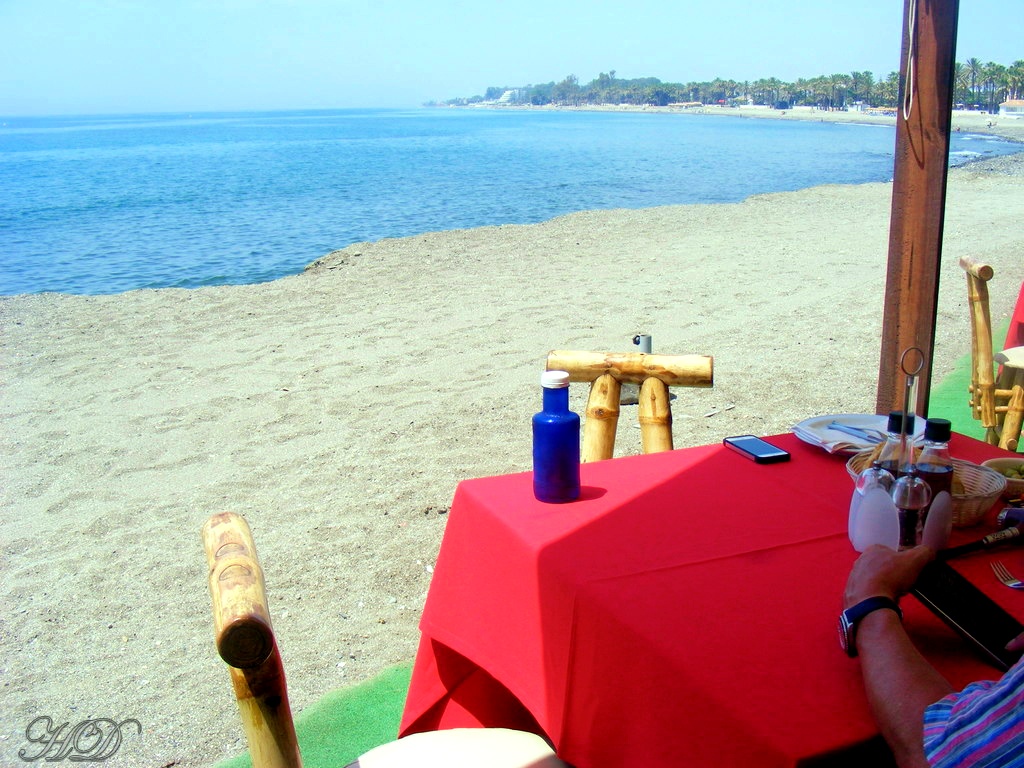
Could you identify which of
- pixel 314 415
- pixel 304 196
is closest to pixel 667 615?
pixel 314 415

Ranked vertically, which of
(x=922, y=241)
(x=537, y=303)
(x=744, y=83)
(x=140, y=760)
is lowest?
(x=140, y=760)

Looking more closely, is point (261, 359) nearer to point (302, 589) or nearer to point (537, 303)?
point (537, 303)

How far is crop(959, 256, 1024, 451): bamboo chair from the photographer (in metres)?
3.36

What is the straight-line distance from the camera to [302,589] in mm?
Answer: 3252

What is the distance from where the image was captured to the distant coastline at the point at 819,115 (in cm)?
5597

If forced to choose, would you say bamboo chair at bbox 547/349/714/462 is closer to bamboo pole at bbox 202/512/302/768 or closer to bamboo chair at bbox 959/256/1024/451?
bamboo chair at bbox 959/256/1024/451

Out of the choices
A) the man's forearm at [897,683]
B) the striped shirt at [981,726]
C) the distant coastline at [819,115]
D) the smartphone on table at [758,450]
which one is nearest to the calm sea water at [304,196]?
the smartphone on table at [758,450]

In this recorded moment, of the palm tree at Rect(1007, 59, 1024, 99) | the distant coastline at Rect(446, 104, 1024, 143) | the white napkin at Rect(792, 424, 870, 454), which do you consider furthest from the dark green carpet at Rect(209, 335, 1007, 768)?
the palm tree at Rect(1007, 59, 1024, 99)

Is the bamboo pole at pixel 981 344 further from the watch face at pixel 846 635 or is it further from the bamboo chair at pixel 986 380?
the watch face at pixel 846 635

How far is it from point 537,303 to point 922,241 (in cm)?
526

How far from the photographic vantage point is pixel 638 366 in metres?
2.94

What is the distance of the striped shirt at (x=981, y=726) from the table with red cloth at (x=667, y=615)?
79 millimetres

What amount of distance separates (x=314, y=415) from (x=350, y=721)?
2.82 m

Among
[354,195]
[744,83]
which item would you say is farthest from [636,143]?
[744,83]
